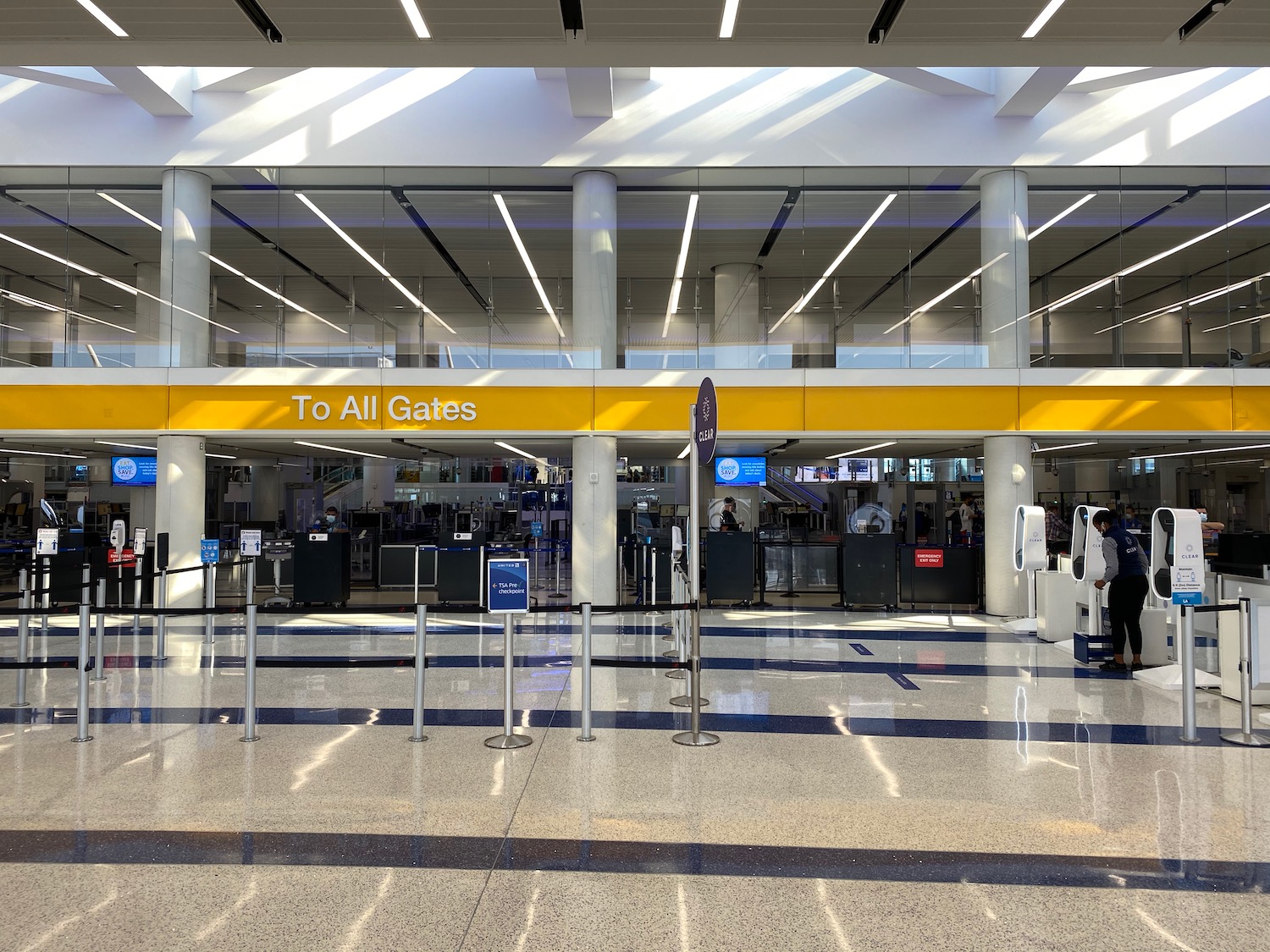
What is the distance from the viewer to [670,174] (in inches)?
563

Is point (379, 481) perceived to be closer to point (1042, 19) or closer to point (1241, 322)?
point (1241, 322)

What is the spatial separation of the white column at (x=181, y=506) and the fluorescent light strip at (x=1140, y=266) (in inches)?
536

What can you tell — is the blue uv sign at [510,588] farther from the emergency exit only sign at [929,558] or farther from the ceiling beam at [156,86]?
Answer: the ceiling beam at [156,86]

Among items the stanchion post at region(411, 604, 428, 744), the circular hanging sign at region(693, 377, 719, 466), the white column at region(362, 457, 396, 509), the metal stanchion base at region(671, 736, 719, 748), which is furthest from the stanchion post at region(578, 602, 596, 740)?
the white column at region(362, 457, 396, 509)

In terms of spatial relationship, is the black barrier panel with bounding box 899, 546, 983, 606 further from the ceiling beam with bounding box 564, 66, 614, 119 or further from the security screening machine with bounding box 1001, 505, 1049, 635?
the ceiling beam with bounding box 564, 66, 614, 119

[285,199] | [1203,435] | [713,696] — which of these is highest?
[285,199]

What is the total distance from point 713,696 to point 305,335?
9905 mm

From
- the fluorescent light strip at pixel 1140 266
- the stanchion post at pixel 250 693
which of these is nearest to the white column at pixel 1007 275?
the fluorescent light strip at pixel 1140 266

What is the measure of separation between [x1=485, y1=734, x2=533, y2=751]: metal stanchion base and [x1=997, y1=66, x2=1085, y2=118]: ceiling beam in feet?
37.6

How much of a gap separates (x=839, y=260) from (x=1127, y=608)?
8724 mm

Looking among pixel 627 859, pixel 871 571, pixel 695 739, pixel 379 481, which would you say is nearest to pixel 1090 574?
pixel 871 571

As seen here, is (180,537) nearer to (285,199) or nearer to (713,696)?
(285,199)

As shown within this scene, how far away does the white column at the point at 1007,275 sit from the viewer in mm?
13852

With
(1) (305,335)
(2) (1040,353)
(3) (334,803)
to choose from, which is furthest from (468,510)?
(3) (334,803)
